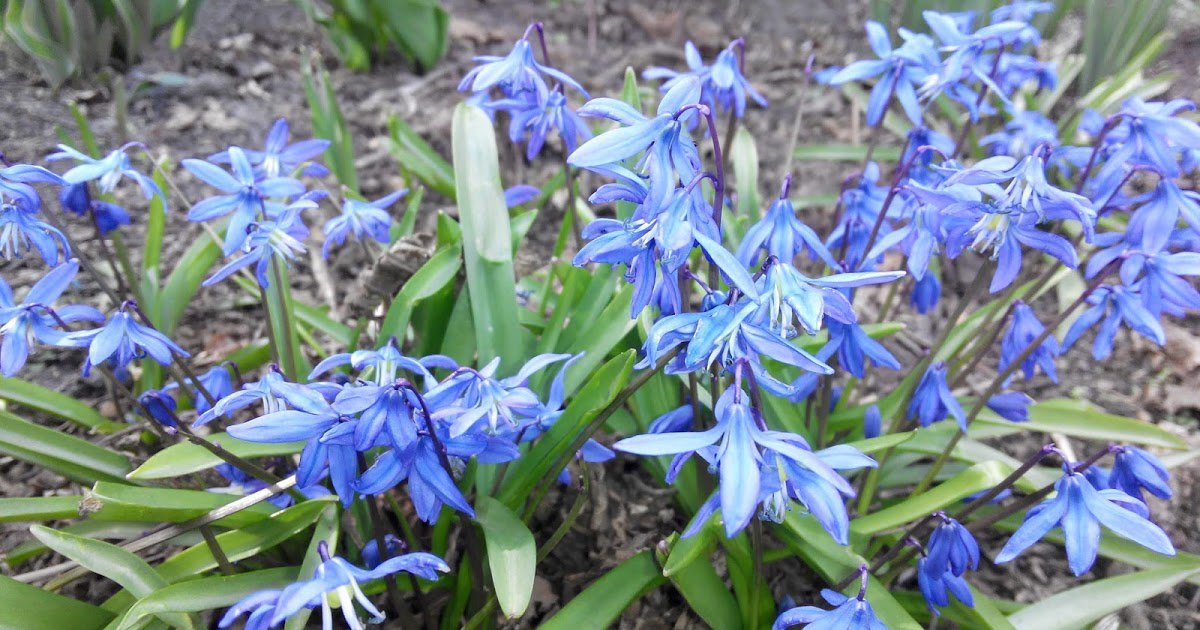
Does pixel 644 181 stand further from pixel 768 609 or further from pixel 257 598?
pixel 768 609

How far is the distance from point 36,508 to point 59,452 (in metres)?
0.14

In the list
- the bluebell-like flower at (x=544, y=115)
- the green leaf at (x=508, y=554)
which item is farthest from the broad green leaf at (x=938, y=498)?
the bluebell-like flower at (x=544, y=115)

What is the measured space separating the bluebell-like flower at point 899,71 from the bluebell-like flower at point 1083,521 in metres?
1.09

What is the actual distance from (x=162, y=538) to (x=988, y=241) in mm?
1744

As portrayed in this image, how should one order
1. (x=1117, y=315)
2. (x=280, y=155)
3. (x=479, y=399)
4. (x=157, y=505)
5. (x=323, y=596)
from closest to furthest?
(x=323, y=596) < (x=479, y=399) < (x=157, y=505) < (x=1117, y=315) < (x=280, y=155)

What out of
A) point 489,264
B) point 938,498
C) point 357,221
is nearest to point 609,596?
point 938,498

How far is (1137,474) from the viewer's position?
162 cm

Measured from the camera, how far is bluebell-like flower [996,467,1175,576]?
1.40 m

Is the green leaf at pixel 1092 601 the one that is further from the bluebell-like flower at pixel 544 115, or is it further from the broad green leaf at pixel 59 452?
the broad green leaf at pixel 59 452

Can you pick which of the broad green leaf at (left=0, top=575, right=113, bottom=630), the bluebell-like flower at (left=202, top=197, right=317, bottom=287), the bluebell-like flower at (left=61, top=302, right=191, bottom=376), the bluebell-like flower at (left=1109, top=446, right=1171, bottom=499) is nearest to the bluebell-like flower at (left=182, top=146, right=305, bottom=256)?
the bluebell-like flower at (left=202, top=197, right=317, bottom=287)

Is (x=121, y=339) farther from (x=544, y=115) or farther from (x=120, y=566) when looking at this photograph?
(x=544, y=115)

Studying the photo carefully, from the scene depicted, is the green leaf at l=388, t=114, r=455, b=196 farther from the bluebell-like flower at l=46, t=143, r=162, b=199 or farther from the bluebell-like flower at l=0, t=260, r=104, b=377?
the bluebell-like flower at l=0, t=260, r=104, b=377

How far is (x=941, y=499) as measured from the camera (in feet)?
5.95

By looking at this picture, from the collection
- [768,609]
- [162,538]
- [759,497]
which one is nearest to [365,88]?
[162,538]
